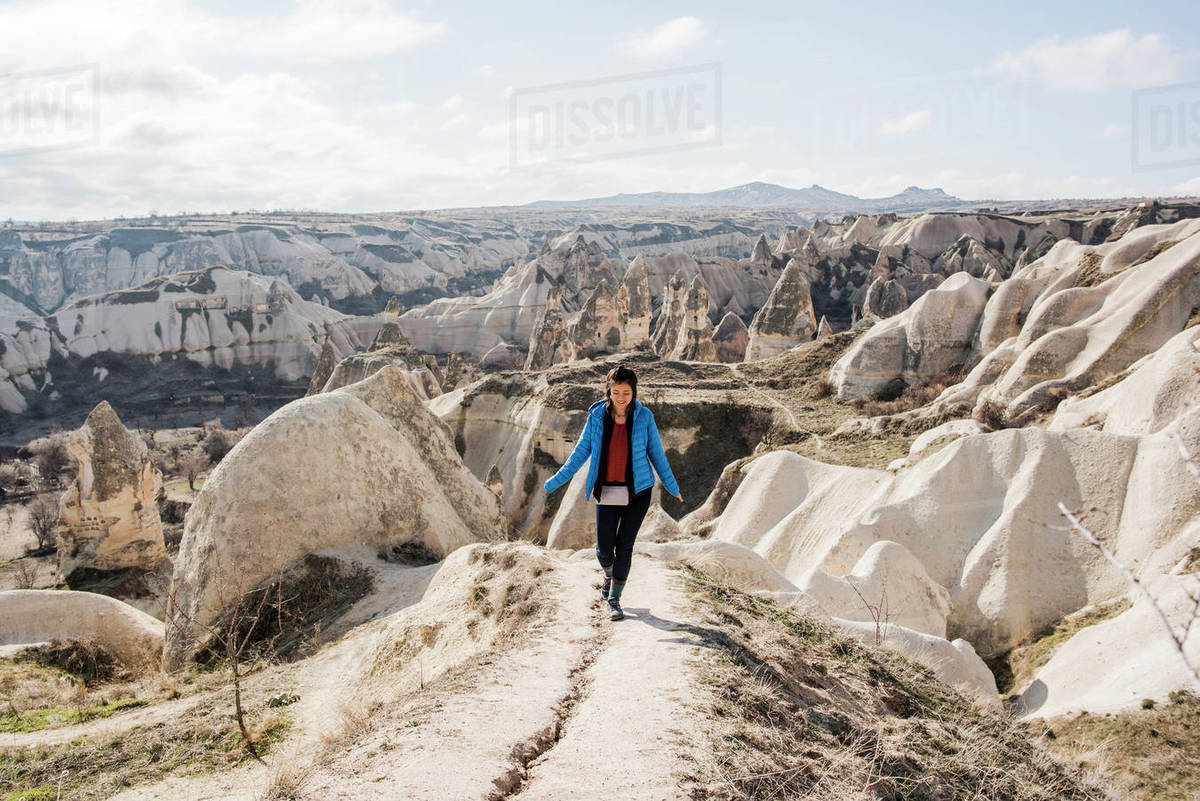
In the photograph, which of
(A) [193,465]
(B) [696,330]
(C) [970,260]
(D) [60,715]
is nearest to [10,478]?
(A) [193,465]

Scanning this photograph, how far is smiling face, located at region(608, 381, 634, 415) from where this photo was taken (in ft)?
16.9

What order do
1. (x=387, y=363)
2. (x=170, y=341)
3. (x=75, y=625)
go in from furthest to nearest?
(x=170, y=341)
(x=387, y=363)
(x=75, y=625)

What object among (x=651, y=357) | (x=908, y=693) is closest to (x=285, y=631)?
(x=908, y=693)

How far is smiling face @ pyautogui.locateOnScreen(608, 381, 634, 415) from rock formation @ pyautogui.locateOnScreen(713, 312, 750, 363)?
38.0 m

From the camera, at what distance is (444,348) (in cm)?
5994

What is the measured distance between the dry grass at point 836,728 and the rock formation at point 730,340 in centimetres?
3764

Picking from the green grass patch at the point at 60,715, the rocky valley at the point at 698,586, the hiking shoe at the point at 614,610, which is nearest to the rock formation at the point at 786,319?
the rocky valley at the point at 698,586

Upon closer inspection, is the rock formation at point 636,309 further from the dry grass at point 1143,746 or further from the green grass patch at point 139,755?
the green grass patch at point 139,755

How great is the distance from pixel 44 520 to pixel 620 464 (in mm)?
28016

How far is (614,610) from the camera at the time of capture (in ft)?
16.9

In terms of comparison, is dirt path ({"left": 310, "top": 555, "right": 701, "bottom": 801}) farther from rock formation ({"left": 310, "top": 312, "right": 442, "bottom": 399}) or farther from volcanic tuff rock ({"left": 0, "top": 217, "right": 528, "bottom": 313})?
volcanic tuff rock ({"left": 0, "top": 217, "right": 528, "bottom": 313})

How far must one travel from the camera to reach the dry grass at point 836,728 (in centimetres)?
352

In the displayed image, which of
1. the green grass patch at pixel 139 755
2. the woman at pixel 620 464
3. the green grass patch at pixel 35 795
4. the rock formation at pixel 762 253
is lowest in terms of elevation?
the green grass patch at pixel 139 755

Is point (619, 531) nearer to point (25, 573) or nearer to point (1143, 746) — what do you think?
point (1143, 746)
